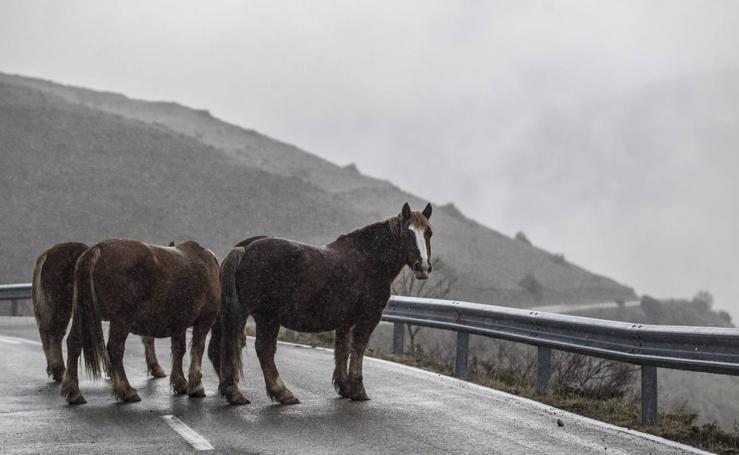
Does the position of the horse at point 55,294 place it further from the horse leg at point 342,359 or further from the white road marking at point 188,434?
the horse leg at point 342,359

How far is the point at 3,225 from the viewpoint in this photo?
193 ft

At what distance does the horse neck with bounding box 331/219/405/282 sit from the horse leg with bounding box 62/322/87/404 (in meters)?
2.67

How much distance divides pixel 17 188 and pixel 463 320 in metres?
61.3

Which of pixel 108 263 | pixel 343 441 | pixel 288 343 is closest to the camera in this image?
pixel 343 441

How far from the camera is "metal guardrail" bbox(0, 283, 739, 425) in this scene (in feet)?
24.3

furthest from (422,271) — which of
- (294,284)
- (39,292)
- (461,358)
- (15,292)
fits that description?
(15,292)

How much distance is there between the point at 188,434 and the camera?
23.0ft

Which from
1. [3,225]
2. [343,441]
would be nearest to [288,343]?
[343,441]

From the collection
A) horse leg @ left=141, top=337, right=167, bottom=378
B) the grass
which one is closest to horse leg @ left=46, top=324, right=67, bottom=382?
horse leg @ left=141, top=337, right=167, bottom=378

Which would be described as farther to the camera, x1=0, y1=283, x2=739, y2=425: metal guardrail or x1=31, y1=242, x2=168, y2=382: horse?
x1=31, y1=242, x2=168, y2=382: horse

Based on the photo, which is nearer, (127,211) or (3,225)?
(3,225)

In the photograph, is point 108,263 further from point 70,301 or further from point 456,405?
point 456,405

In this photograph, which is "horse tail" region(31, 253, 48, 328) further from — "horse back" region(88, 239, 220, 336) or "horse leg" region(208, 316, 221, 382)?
"horse leg" region(208, 316, 221, 382)

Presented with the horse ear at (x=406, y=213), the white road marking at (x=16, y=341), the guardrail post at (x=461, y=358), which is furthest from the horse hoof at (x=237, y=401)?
the white road marking at (x=16, y=341)
